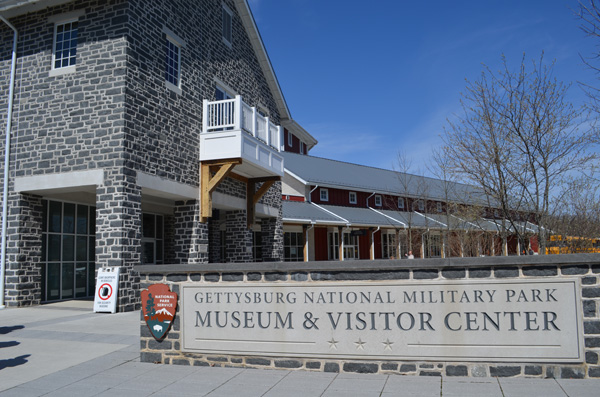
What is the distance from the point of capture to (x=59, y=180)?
1389 centimetres

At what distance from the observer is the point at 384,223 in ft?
102

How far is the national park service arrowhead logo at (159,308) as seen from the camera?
7383 mm

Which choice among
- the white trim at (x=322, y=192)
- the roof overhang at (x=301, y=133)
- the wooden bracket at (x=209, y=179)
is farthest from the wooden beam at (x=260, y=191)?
the roof overhang at (x=301, y=133)

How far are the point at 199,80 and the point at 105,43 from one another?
3.87 metres

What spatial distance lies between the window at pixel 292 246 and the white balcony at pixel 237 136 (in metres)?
10.2

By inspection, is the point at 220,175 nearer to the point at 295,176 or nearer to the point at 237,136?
the point at 237,136

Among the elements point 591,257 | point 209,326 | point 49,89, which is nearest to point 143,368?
point 209,326

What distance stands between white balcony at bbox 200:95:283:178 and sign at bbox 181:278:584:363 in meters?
9.31

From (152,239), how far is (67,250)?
14.2ft

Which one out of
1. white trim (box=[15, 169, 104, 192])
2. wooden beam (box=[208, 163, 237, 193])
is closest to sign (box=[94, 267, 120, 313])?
white trim (box=[15, 169, 104, 192])

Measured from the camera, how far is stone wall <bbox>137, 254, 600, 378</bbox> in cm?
595

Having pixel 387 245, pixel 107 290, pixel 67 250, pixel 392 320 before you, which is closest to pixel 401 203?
pixel 387 245

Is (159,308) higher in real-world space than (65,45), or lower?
lower

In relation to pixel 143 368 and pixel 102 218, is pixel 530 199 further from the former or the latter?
pixel 102 218
